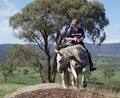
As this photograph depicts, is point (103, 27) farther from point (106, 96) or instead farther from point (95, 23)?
Answer: point (106, 96)

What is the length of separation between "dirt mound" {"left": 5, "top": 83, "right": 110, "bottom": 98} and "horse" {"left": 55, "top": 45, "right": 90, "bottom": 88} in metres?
0.38

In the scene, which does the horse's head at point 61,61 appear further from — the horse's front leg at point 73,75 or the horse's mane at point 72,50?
the horse's front leg at point 73,75

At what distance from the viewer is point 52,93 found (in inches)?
611

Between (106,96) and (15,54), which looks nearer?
(106,96)

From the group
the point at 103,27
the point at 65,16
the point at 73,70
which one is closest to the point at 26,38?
the point at 65,16

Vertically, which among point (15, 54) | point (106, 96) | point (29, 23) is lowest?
point (106, 96)

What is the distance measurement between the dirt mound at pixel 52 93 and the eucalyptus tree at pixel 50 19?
37.9 metres

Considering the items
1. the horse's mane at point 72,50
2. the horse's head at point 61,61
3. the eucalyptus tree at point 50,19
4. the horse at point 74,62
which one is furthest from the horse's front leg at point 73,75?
the eucalyptus tree at point 50,19

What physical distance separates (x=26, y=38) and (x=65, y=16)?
587cm

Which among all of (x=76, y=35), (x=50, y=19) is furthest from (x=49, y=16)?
(x=76, y=35)

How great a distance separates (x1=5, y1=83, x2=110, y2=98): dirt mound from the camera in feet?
49.1

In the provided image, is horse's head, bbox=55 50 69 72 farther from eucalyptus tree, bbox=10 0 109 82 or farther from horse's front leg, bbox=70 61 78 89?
eucalyptus tree, bbox=10 0 109 82

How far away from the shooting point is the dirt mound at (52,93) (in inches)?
589

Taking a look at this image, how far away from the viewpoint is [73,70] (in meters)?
15.4
